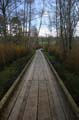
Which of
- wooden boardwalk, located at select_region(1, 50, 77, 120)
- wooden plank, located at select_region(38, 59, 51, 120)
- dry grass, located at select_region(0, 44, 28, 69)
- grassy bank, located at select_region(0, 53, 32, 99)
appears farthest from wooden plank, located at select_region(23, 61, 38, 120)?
dry grass, located at select_region(0, 44, 28, 69)

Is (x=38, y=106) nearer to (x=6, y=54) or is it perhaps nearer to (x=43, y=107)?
(x=43, y=107)

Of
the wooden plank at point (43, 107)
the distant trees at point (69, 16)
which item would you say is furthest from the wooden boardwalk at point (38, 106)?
the distant trees at point (69, 16)

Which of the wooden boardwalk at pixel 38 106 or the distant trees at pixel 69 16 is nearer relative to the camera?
the wooden boardwalk at pixel 38 106

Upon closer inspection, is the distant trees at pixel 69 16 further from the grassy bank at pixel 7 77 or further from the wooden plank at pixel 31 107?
the wooden plank at pixel 31 107

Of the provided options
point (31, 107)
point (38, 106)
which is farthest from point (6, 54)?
point (31, 107)

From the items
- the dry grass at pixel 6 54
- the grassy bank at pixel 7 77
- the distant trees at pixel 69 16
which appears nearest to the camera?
the grassy bank at pixel 7 77

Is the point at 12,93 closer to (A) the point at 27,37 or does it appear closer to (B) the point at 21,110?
(B) the point at 21,110

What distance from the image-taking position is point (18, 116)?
5965 mm

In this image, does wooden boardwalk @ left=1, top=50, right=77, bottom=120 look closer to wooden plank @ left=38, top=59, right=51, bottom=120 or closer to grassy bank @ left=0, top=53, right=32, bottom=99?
wooden plank @ left=38, top=59, right=51, bottom=120

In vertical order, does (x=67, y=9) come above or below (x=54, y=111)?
above

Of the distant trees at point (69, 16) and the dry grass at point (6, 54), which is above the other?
the distant trees at point (69, 16)

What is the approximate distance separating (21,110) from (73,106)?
127 centimetres

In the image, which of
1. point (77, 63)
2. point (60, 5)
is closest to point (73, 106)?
point (77, 63)

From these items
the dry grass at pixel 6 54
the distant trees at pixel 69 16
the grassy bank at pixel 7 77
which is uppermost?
the distant trees at pixel 69 16
